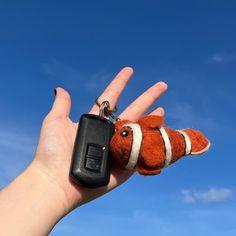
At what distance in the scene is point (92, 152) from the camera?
9.70 ft

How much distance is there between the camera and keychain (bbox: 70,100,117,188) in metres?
2.88

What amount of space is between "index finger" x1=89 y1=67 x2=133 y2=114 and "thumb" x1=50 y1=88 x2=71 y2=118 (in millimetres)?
364

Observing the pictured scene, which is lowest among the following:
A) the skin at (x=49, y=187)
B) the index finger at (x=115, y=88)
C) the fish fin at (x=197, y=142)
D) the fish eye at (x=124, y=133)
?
the skin at (x=49, y=187)

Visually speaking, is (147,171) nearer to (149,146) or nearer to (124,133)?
(149,146)

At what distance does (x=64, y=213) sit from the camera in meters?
2.99

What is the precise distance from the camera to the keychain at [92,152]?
114 inches

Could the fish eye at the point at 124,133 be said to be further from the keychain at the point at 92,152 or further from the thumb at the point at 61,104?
the thumb at the point at 61,104

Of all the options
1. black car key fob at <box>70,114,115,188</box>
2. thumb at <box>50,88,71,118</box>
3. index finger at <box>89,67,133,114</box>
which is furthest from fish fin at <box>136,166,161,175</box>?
index finger at <box>89,67,133,114</box>

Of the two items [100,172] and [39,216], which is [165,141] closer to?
[100,172]

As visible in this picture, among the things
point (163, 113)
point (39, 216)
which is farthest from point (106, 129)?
point (163, 113)

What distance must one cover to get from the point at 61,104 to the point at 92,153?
61 cm

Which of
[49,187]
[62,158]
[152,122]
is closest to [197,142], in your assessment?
[152,122]

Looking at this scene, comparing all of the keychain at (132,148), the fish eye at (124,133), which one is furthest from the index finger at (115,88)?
the fish eye at (124,133)

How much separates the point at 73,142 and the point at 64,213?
0.50 m
